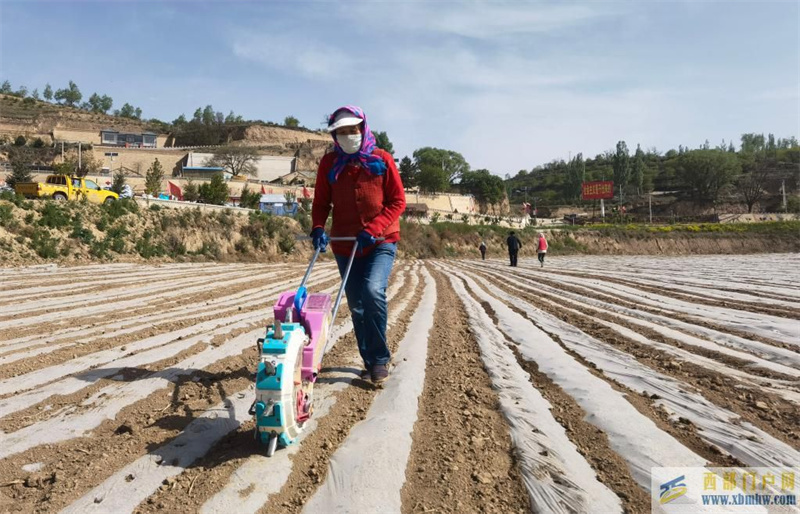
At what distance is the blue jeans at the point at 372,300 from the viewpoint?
3697 mm

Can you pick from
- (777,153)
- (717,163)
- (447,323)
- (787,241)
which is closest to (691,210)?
(717,163)

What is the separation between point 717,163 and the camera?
328ft

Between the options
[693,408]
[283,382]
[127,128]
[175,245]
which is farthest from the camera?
[127,128]

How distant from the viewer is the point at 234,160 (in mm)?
82000

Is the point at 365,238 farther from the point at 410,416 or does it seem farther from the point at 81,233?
the point at 81,233

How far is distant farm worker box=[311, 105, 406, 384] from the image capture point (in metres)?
3.68

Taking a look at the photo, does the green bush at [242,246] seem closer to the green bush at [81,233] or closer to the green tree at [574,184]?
the green bush at [81,233]

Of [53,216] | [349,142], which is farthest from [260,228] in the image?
[349,142]

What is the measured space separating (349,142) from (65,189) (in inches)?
1012

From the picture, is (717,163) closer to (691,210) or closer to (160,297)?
(691,210)

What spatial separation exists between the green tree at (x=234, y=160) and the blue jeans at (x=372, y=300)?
81135mm

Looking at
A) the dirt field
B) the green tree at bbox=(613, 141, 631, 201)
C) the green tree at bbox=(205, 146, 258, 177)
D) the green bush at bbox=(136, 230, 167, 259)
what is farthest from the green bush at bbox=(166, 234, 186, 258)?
the green tree at bbox=(613, 141, 631, 201)

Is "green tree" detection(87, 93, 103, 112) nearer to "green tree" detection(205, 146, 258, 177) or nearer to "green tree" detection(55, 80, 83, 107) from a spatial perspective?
"green tree" detection(55, 80, 83, 107)

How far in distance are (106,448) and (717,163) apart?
120492 mm
